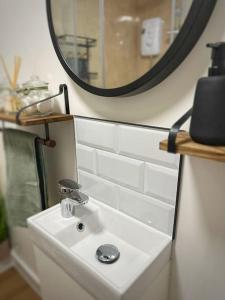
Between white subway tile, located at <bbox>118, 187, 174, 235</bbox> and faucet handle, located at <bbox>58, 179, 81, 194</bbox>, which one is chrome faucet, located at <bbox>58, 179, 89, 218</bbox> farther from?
white subway tile, located at <bbox>118, 187, 174, 235</bbox>

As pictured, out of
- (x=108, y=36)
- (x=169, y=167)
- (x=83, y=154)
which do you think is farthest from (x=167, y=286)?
(x=108, y=36)

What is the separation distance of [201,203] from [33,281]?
4.43 feet

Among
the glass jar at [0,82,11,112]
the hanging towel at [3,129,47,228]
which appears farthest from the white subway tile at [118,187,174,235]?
the glass jar at [0,82,11,112]

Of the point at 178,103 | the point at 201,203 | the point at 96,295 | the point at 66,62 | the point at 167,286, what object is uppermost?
the point at 66,62

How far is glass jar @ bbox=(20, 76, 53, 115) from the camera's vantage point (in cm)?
88

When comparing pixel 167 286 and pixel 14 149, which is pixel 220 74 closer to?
pixel 167 286

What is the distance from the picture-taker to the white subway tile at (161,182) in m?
0.65

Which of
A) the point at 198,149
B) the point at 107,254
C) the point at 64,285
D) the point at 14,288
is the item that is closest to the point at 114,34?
the point at 198,149

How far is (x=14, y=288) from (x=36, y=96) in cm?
136

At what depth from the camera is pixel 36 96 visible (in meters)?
0.89

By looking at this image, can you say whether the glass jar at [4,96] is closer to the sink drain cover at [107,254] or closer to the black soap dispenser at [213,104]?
the sink drain cover at [107,254]

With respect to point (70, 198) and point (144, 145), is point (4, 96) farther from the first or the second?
point (144, 145)

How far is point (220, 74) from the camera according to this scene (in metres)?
0.43

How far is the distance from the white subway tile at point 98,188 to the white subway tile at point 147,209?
0.04 metres
